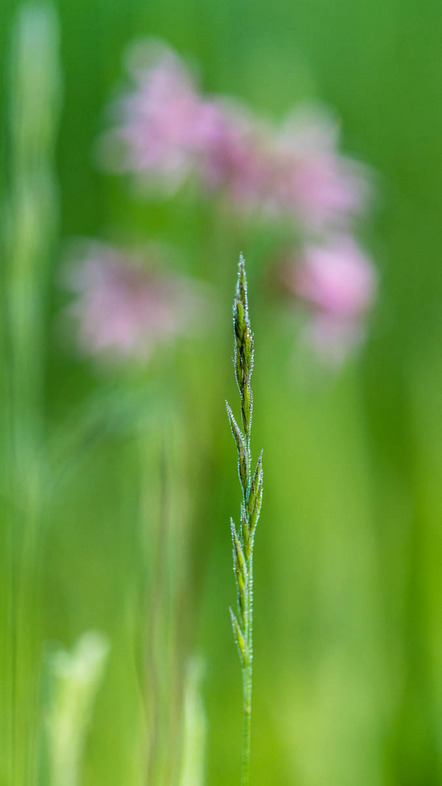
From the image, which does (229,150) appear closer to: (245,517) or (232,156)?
(232,156)

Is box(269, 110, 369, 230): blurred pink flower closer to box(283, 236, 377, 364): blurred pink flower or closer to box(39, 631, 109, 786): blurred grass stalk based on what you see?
box(283, 236, 377, 364): blurred pink flower

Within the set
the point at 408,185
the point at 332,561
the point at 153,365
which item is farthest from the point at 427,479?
the point at 408,185

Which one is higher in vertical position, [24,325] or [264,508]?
[24,325]

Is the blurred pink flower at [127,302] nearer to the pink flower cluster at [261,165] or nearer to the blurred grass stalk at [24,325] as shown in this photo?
the pink flower cluster at [261,165]

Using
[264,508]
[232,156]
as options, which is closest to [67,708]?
[232,156]

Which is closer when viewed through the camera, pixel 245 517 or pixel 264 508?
pixel 245 517

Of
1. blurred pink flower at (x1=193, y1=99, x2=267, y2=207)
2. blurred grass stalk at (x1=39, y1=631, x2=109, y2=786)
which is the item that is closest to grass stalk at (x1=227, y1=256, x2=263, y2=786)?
blurred grass stalk at (x1=39, y1=631, x2=109, y2=786)

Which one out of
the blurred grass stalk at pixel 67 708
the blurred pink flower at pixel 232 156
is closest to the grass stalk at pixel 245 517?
the blurred grass stalk at pixel 67 708
